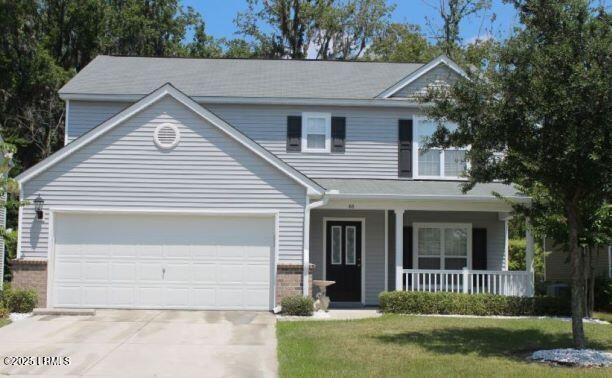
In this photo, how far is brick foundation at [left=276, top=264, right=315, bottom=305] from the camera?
53.4 feet

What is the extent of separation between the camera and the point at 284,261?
16.4 metres

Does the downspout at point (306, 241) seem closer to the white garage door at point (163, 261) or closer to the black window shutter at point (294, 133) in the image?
the white garage door at point (163, 261)

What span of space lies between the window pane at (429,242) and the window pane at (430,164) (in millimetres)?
1618

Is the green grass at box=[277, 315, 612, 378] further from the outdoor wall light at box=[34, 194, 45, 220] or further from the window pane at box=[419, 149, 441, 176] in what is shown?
the outdoor wall light at box=[34, 194, 45, 220]

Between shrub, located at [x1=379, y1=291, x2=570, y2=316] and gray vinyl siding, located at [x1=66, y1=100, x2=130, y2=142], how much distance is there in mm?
9189

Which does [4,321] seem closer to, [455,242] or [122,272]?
[122,272]

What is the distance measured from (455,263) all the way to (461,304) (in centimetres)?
283

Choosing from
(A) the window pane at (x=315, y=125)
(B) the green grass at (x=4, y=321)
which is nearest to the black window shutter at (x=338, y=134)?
(A) the window pane at (x=315, y=125)

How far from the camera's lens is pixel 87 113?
19.6 meters

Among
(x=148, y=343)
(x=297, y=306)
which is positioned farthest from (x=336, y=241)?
(x=148, y=343)

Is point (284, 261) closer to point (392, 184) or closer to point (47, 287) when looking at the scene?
point (392, 184)

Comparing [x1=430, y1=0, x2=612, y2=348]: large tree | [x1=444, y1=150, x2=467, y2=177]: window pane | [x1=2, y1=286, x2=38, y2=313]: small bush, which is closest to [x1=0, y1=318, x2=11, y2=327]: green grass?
[x1=2, y1=286, x2=38, y2=313]: small bush

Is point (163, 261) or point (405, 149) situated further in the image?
point (405, 149)

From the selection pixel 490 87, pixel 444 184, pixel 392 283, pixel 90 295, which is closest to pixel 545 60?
pixel 490 87
